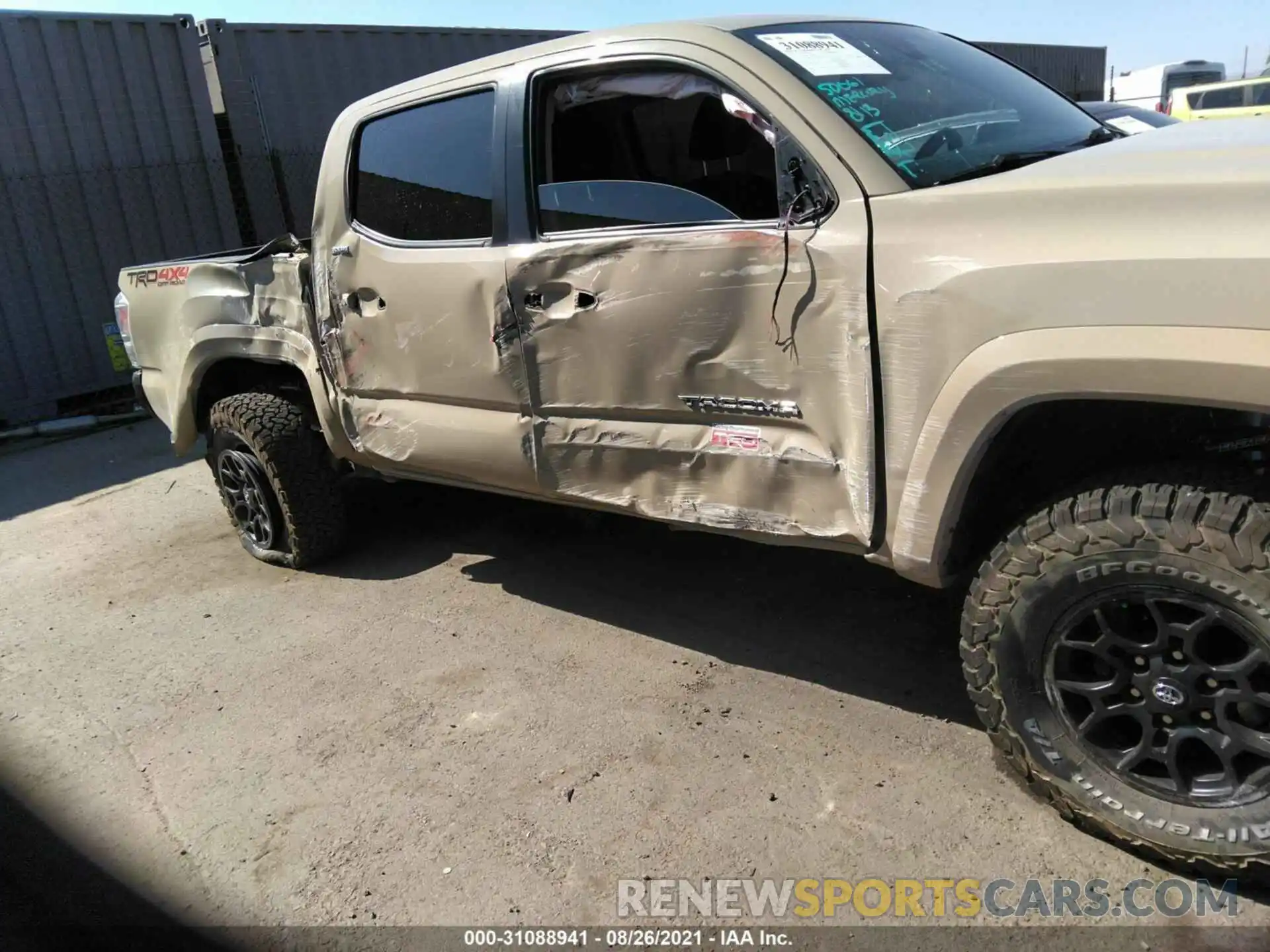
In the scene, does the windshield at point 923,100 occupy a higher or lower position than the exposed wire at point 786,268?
higher

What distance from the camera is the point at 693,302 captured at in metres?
2.55

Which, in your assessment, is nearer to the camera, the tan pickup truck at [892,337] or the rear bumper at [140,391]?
the tan pickup truck at [892,337]

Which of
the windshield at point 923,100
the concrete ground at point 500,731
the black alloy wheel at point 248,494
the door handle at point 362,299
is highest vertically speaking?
the windshield at point 923,100

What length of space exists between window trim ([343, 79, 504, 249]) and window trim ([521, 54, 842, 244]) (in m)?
0.11

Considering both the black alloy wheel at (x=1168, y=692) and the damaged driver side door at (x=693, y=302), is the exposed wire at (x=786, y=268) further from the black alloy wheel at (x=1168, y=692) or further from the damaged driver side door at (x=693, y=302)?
the black alloy wheel at (x=1168, y=692)

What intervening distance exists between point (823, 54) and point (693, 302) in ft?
2.61

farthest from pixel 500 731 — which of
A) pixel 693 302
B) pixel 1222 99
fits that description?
pixel 1222 99

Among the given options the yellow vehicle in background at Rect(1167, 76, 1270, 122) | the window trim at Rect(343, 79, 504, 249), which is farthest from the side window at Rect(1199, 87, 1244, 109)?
the window trim at Rect(343, 79, 504, 249)

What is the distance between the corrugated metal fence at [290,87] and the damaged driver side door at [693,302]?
7.72 m

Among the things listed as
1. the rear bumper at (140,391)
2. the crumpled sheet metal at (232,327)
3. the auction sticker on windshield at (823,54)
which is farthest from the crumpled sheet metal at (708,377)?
the rear bumper at (140,391)

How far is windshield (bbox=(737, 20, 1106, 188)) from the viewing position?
2.41 meters

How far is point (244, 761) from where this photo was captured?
3000mm

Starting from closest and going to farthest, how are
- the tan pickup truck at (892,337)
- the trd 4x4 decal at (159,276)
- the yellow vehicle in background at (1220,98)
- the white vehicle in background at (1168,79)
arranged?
the tan pickup truck at (892,337) < the trd 4x4 decal at (159,276) < the yellow vehicle in background at (1220,98) < the white vehicle in background at (1168,79)

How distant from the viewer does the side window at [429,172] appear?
122 inches
